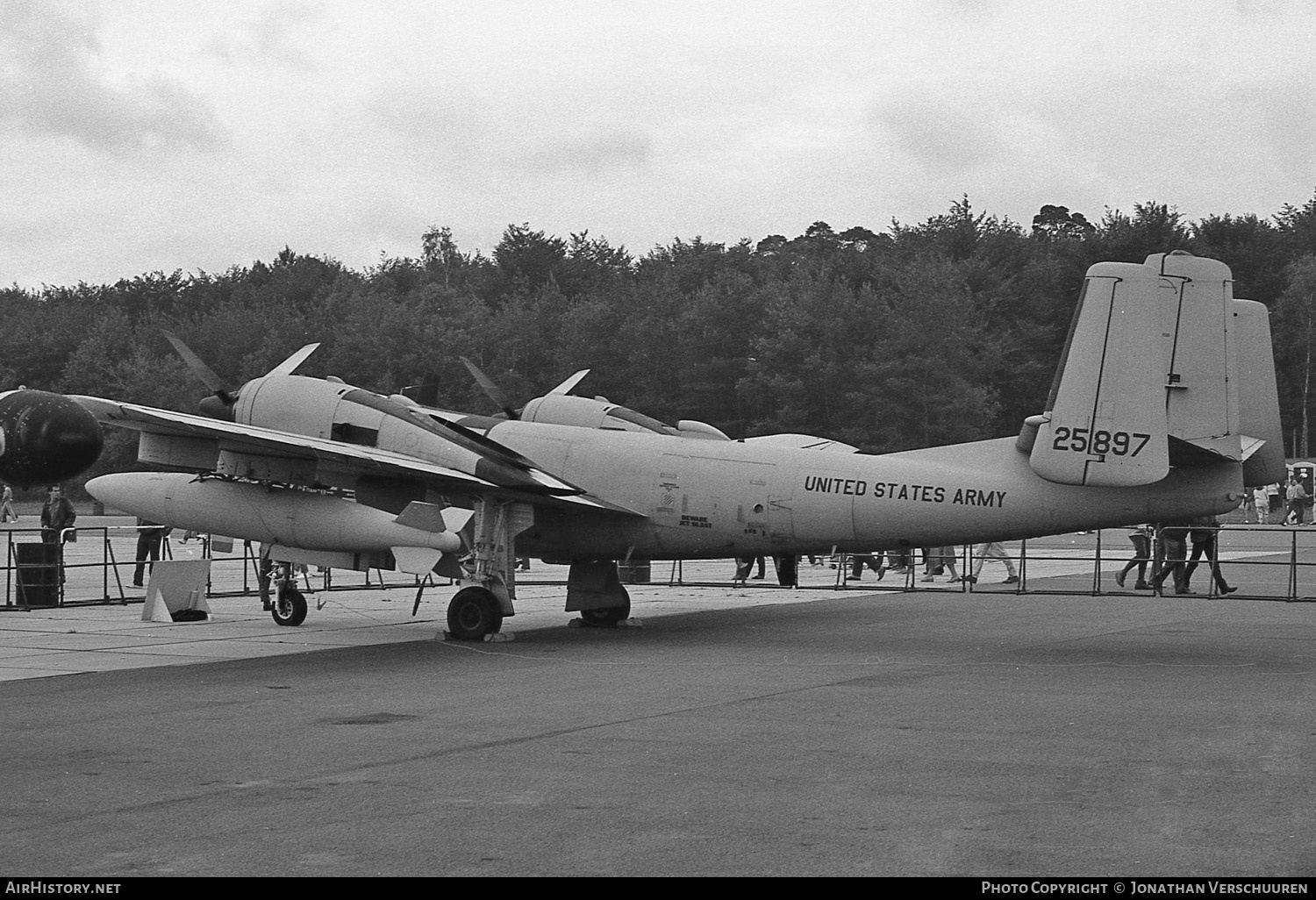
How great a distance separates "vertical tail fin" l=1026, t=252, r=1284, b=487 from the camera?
52.7 feet

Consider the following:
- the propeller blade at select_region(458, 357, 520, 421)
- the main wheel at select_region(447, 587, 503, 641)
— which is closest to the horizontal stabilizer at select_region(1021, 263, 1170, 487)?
the main wheel at select_region(447, 587, 503, 641)

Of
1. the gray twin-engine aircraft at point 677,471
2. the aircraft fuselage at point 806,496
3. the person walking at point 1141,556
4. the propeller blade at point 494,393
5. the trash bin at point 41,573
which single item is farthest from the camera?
the person walking at point 1141,556

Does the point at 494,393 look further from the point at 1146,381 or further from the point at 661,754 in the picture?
the point at 661,754

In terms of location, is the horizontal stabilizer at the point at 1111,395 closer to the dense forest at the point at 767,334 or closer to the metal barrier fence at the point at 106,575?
the metal barrier fence at the point at 106,575

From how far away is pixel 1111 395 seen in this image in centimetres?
1625

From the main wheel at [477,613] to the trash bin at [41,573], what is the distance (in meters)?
8.89

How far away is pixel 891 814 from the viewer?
25.7ft

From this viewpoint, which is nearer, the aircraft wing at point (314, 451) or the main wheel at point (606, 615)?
the aircraft wing at point (314, 451)

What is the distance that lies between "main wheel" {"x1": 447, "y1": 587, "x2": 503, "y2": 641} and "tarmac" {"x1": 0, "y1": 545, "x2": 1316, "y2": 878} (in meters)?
0.28

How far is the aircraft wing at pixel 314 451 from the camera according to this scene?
17.1m

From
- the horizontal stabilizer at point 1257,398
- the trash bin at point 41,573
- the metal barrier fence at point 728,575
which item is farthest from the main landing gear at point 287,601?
the horizontal stabilizer at point 1257,398

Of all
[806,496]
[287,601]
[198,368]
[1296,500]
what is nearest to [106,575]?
[287,601]

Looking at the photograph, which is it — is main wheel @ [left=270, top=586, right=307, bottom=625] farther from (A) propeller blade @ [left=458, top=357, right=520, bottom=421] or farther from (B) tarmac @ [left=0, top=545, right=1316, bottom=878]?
(A) propeller blade @ [left=458, top=357, right=520, bottom=421]

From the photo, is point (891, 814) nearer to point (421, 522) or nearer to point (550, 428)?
point (421, 522)
